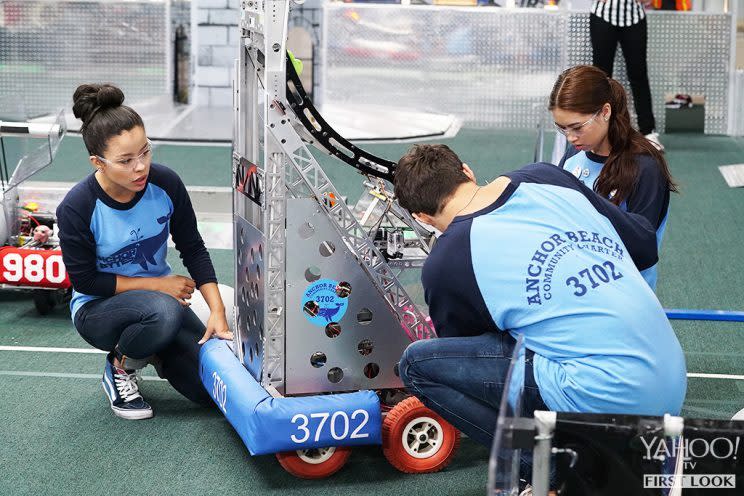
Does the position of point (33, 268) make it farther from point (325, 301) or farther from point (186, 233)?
point (325, 301)

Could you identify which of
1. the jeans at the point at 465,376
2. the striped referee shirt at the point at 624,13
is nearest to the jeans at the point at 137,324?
the jeans at the point at 465,376

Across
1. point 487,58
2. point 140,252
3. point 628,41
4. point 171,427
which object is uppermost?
point 628,41

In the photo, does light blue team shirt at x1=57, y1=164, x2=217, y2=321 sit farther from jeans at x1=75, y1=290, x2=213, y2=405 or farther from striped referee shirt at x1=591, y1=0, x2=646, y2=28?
striped referee shirt at x1=591, y1=0, x2=646, y2=28

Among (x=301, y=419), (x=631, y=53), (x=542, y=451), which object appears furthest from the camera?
(x=631, y=53)

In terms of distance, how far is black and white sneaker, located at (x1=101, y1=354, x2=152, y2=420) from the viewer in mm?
3309

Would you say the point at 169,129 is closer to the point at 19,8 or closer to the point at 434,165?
the point at 19,8

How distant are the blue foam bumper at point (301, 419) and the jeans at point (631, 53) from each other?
6.01 metres

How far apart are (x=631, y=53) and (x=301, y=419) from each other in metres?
6.34

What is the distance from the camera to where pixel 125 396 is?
3.33 meters

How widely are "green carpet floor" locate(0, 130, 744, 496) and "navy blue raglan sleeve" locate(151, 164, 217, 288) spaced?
17.3 inches

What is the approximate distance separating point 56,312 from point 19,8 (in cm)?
616

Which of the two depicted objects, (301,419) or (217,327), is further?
(217,327)

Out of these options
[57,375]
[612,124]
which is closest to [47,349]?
[57,375]

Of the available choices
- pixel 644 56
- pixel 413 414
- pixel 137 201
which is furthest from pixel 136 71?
pixel 413 414
